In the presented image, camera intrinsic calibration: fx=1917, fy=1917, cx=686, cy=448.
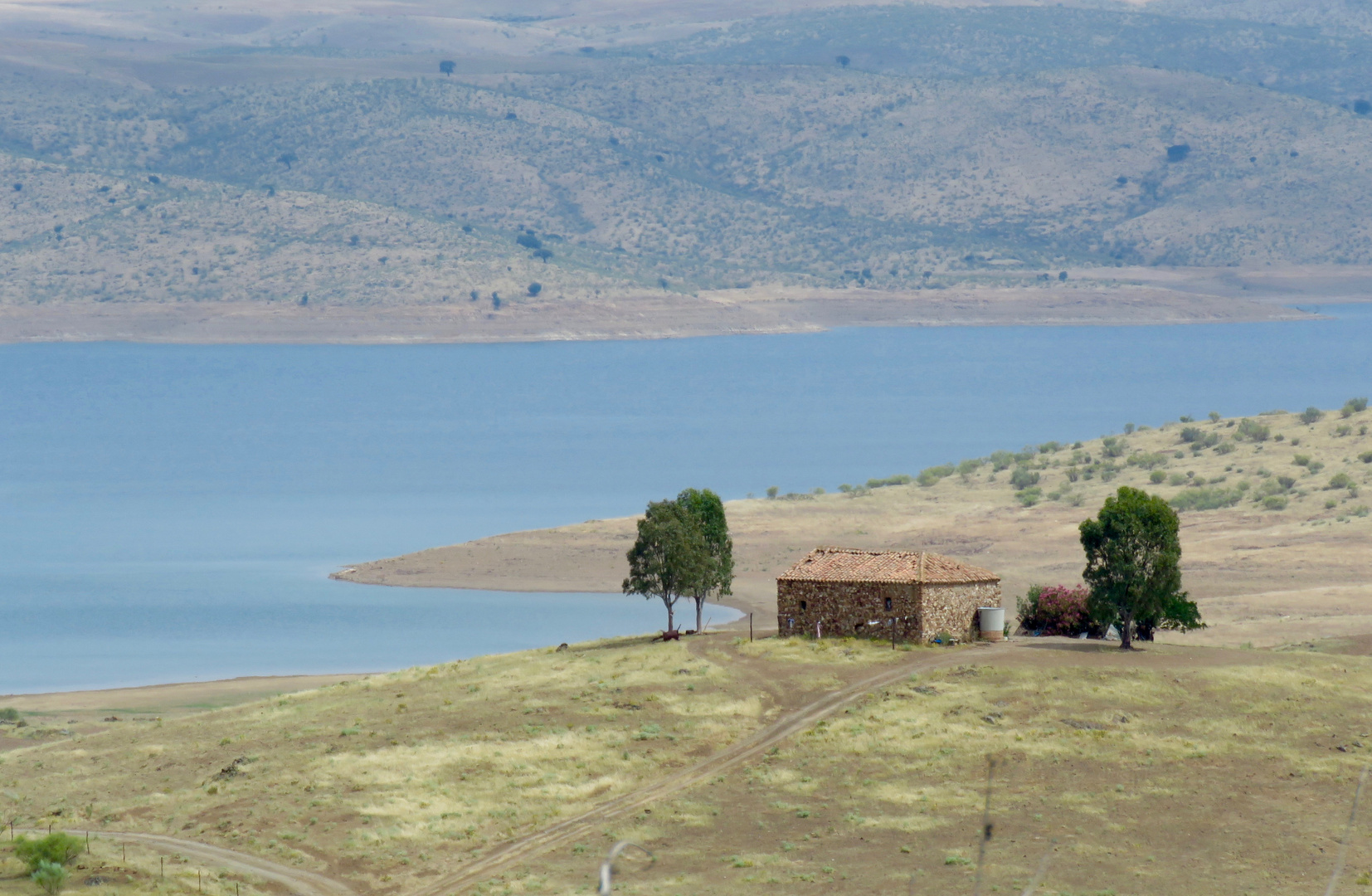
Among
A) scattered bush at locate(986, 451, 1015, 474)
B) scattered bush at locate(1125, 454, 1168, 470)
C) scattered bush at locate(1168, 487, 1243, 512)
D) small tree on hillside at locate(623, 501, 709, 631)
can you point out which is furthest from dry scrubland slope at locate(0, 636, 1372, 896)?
scattered bush at locate(986, 451, 1015, 474)

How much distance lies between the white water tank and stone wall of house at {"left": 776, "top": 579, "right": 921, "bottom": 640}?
7.94 feet

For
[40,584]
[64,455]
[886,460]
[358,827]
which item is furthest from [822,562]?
[64,455]

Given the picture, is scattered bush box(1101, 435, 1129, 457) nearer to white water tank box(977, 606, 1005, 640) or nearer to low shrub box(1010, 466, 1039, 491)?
low shrub box(1010, 466, 1039, 491)

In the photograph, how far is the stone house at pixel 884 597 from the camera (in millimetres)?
53000

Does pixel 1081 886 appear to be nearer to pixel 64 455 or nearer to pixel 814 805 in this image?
pixel 814 805

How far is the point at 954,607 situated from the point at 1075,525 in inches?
1610

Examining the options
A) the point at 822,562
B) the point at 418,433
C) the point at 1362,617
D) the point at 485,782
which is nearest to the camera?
the point at 485,782

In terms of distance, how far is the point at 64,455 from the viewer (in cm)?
16950

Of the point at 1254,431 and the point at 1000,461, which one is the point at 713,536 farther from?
the point at 1254,431

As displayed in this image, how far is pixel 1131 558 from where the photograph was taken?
52.6 metres

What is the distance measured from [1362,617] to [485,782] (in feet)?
112

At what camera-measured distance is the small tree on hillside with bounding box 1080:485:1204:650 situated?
52.4 m

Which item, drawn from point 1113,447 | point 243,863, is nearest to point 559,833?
point 243,863

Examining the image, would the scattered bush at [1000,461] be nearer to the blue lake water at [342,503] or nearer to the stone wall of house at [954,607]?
the blue lake water at [342,503]
